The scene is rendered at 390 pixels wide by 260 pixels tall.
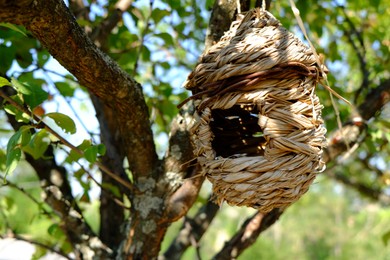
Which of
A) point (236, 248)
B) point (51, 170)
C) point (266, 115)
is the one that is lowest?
point (236, 248)

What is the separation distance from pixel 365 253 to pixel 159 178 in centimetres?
515

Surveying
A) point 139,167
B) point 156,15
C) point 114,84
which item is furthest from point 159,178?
point 156,15

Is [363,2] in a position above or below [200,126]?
above

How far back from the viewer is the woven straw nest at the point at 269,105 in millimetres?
1041

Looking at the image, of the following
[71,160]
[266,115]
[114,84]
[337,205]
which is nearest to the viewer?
[266,115]

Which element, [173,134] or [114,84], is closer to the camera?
[114,84]

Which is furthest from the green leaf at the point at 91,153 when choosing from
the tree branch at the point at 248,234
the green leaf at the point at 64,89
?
the tree branch at the point at 248,234

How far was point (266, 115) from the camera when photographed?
3.50 ft

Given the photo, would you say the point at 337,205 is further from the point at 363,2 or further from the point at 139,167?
the point at 139,167

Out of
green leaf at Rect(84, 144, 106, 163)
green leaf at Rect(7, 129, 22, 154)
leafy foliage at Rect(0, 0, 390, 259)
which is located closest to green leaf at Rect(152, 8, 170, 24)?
leafy foliage at Rect(0, 0, 390, 259)

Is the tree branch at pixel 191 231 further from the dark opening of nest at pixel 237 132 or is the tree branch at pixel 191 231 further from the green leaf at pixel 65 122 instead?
the green leaf at pixel 65 122

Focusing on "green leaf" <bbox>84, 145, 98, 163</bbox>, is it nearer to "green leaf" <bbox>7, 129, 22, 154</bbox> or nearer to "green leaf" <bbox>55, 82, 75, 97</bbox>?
"green leaf" <bbox>7, 129, 22, 154</bbox>

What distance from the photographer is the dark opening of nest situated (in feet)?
4.37

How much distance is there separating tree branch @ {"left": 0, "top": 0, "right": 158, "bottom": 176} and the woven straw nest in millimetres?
217
